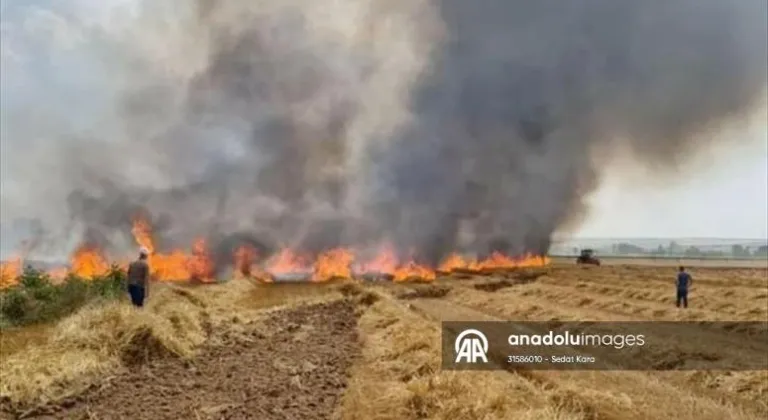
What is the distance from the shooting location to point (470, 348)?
1700 centimetres

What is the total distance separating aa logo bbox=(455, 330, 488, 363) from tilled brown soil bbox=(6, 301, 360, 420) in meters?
2.62

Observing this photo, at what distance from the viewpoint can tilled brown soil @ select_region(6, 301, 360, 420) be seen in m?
11.7

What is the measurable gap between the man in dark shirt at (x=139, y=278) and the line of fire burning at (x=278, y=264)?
41012 millimetres

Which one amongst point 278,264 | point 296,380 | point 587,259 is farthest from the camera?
point 587,259

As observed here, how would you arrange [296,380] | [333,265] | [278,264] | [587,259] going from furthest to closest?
[587,259], [278,264], [333,265], [296,380]

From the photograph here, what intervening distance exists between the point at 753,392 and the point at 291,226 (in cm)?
6339

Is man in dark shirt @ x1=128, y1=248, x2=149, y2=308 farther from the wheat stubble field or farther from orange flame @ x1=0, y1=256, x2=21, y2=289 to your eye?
orange flame @ x1=0, y1=256, x2=21, y2=289

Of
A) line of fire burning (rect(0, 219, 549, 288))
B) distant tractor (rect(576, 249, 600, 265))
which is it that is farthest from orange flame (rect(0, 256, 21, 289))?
distant tractor (rect(576, 249, 600, 265))

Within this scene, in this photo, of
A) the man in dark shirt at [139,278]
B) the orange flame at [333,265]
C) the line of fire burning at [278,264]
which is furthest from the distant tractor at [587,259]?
the man in dark shirt at [139,278]

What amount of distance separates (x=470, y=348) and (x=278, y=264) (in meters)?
58.5

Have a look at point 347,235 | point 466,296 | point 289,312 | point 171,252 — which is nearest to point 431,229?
point 347,235

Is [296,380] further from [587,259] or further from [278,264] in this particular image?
[587,259]

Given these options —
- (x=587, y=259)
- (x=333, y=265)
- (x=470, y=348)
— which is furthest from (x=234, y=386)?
(x=587, y=259)

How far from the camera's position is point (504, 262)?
8362 centimetres
